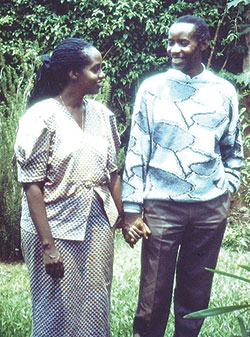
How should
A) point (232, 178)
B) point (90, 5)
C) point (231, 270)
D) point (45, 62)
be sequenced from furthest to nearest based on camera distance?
point (90, 5) → point (231, 270) → point (232, 178) → point (45, 62)

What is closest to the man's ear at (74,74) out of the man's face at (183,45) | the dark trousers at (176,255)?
the man's face at (183,45)

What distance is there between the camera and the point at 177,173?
2682 mm

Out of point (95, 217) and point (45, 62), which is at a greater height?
point (45, 62)

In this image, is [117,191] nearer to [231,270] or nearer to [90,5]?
[231,270]

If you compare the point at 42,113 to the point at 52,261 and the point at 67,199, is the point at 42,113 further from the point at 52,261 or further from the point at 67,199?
the point at 52,261

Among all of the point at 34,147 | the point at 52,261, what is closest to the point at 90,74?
the point at 34,147

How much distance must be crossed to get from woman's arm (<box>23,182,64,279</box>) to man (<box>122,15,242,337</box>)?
0.44 meters

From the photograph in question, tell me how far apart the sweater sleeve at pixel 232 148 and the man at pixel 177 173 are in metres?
0.01

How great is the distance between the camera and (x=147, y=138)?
8.94 feet

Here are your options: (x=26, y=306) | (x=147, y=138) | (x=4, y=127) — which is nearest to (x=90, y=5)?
(x=4, y=127)

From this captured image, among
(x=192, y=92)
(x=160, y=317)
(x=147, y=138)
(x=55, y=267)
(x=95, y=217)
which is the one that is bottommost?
(x=160, y=317)

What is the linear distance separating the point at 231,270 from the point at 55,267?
3056 mm

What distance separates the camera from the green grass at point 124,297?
3631 mm

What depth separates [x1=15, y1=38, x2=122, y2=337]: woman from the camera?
8.02ft
